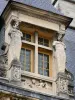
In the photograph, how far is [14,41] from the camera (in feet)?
50.7

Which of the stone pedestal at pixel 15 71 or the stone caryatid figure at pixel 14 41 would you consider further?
the stone caryatid figure at pixel 14 41

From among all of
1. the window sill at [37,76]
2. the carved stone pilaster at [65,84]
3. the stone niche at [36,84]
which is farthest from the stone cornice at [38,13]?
the stone niche at [36,84]

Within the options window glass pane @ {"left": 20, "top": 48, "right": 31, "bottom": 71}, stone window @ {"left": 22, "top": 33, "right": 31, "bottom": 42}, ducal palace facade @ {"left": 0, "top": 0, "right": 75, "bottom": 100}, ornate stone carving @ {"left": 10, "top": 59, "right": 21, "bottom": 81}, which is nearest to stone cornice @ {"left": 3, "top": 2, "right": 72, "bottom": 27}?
ducal palace facade @ {"left": 0, "top": 0, "right": 75, "bottom": 100}

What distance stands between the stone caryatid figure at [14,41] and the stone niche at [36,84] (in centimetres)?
63

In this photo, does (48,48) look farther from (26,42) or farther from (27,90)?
(27,90)

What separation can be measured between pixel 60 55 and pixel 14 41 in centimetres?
144

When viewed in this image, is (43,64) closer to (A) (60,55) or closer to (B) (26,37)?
(A) (60,55)

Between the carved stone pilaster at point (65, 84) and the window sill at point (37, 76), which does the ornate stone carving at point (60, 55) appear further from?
the window sill at point (37, 76)

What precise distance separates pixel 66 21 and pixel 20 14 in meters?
1.49

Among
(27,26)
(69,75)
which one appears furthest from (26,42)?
(69,75)

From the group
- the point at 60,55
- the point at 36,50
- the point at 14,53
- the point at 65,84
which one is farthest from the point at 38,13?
the point at 65,84

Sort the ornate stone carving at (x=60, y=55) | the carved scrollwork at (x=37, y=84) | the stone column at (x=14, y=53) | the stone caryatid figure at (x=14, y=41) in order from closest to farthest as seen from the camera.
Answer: the stone column at (x=14, y=53), the carved scrollwork at (x=37, y=84), the stone caryatid figure at (x=14, y=41), the ornate stone carving at (x=60, y=55)

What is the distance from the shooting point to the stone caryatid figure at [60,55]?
1570 cm

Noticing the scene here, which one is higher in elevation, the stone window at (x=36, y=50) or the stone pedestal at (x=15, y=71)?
the stone window at (x=36, y=50)
